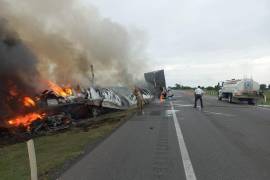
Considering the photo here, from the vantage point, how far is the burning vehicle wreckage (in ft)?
54.4

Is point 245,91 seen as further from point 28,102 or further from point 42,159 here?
point 42,159

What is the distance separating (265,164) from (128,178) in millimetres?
2682

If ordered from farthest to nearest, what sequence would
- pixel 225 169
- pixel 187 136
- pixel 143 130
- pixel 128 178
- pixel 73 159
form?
1. pixel 143 130
2. pixel 187 136
3. pixel 73 159
4. pixel 225 169
5. pixel 128 178

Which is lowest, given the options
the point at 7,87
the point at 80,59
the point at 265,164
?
the point at 265,164

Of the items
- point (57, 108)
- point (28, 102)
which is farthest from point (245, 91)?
point (28, 102)

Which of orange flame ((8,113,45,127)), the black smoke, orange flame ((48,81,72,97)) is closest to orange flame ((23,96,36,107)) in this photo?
the black smoke

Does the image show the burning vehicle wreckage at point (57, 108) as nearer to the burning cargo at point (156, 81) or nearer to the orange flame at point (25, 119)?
the orange flame at point (25, 119)

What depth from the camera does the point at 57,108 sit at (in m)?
18.1

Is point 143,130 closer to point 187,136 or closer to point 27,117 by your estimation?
point 187,136

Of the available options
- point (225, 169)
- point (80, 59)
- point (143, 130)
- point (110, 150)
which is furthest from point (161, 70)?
point (225, 169)

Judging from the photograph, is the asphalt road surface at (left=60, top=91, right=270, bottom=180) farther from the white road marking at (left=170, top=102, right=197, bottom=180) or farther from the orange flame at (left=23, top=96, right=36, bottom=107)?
the orange flame at (left=23, top=96, right=36, bottom=107)

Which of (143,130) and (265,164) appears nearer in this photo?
(265,164)

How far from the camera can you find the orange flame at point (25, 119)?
55.1ft

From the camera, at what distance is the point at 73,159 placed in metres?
8.09
